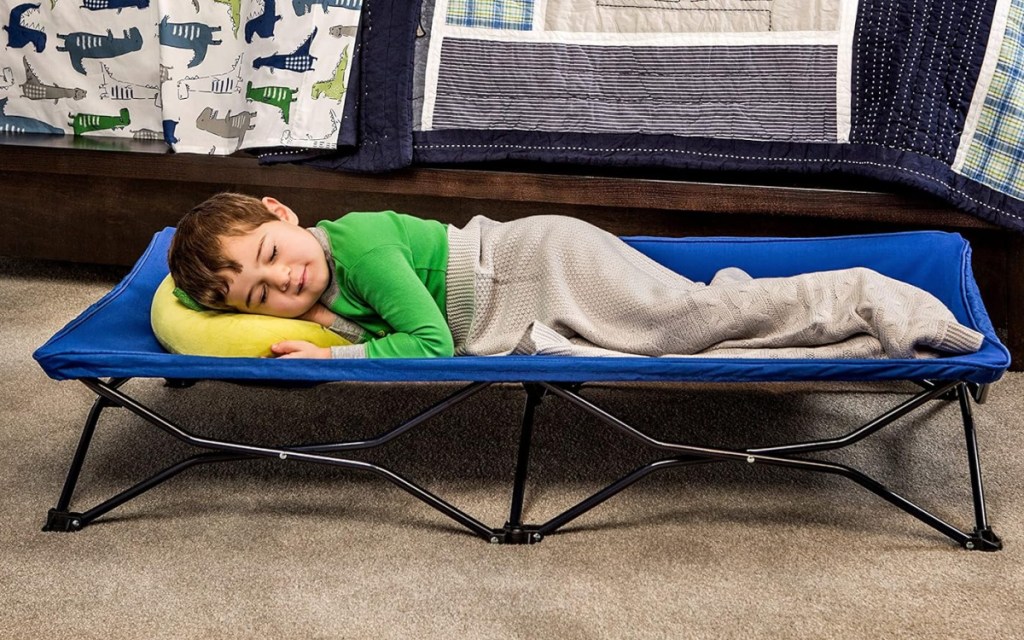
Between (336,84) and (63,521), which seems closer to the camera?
(63,521)

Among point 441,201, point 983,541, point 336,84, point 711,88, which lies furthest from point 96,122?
point 983,541

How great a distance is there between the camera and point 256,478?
5.98 feet

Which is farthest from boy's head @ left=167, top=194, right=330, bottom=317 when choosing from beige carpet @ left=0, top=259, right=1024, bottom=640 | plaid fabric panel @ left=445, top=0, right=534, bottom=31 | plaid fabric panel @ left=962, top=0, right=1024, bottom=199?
→ plaid fabric panel @ left=962, top=0, right=1024, bottom=199

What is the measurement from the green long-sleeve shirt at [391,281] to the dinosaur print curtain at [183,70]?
21.1 inches

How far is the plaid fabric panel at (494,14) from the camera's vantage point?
2303 mm

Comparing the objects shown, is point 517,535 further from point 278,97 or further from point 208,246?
point 278,97

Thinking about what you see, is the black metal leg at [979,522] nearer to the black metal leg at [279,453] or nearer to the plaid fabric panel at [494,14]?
the black metal leg at [279,453]

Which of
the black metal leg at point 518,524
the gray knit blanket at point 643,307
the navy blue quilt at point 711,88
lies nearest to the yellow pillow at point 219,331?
A: the gray knit blanket at point 643,307

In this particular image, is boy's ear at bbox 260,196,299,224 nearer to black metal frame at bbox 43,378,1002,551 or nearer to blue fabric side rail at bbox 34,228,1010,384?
blue fabric side rail at bbox 34,228,1010,384

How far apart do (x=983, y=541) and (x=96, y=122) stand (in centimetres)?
205

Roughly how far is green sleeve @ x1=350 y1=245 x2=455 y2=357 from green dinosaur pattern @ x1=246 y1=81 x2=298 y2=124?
704 millimetres

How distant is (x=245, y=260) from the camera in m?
1.73

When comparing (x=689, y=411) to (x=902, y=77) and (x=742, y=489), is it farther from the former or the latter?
(x=902, y=77)

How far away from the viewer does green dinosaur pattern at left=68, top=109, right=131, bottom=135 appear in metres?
2.54
